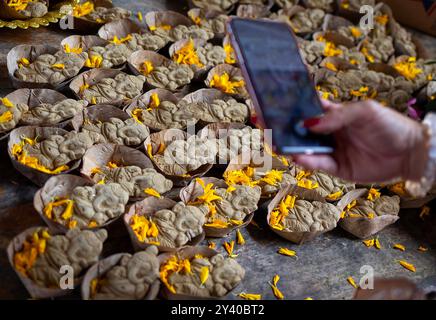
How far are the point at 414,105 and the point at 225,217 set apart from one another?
1.76 m

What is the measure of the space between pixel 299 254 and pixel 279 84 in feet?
2.92

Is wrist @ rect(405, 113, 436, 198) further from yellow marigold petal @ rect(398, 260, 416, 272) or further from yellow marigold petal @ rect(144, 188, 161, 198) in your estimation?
yellow marigold petal @ rect(144, 188, 161, 198)

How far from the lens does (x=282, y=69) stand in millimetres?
2055

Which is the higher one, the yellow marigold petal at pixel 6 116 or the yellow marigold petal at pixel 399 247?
the yellow marigold petal at pixel 6 116

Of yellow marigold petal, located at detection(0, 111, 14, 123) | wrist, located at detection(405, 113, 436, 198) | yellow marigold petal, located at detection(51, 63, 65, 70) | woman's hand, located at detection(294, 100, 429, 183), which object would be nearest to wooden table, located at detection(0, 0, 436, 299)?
yellow marigold petal, located at detection(0, 111, 14, 123)

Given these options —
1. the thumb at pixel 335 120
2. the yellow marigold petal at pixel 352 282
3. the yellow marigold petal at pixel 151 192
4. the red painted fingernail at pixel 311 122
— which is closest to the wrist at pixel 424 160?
the thumb at pixel 335 120

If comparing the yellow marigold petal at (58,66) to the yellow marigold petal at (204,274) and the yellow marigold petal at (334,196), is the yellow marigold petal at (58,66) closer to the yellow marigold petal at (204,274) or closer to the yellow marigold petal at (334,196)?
the yellow marigold petal at (204,274)

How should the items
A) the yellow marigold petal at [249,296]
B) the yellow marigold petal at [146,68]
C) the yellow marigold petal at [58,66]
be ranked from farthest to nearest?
the yellow marigold petal at [146,68] < the yellow marigold petal at [58,66] < the yellow marigold petal at [249,296]

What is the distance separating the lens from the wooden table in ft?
7.63

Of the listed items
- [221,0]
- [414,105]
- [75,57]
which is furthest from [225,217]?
[221,0]

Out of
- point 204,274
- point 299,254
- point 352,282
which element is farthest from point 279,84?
point 352,282

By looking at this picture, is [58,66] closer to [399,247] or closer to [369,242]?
[369,242]

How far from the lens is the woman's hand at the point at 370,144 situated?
6.21 feet
